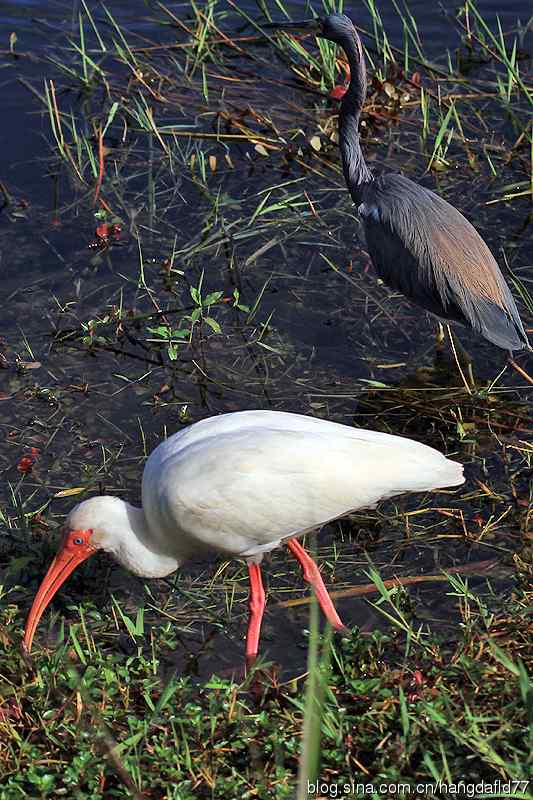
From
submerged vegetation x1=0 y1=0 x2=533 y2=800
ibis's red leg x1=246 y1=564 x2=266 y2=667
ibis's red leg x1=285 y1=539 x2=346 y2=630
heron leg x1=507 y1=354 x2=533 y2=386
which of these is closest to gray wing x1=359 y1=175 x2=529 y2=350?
heron leg x1=507 y1=354 x2=533 y2=386

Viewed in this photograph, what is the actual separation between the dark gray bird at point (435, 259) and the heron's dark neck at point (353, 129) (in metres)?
0.05

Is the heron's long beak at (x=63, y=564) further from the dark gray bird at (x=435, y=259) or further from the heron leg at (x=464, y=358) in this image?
the dark gray bird at (x=435, y=259)

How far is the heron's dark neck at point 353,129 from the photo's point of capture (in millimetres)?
5512

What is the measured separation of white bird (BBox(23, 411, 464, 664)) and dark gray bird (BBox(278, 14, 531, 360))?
125cm

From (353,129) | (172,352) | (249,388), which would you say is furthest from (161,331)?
(353,129)

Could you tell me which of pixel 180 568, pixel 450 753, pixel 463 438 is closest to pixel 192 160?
pixel 463 438

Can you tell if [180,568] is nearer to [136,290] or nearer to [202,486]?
[202,486]

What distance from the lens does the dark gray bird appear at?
4957 mm

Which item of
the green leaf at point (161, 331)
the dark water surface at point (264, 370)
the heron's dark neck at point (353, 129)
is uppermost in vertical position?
the heron's dark neck at point (353, 129)

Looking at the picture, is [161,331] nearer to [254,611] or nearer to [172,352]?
[172,352]

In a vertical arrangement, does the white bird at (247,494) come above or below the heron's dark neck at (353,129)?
below

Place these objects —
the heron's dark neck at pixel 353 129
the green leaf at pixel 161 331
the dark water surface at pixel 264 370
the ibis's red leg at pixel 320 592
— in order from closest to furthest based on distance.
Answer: the ibis's red leg at pixel 320 592 < the dark water surface at pixel 264 370 < the green leaf at pixel 161 331 < the heron's dark neck at pixel 353 129

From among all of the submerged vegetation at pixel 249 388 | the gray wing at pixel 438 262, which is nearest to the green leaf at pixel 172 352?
the submerged vegetation at pixel 249 388

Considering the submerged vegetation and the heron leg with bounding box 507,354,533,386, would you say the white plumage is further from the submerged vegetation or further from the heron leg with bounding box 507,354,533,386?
the heron leg with bounding box 507,354,533,386
